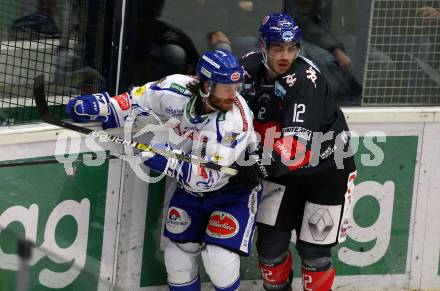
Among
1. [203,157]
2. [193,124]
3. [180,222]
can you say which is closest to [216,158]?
[203,157]

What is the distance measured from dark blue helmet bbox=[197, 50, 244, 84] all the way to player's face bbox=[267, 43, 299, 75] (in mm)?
243

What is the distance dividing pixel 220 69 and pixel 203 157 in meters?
0.44

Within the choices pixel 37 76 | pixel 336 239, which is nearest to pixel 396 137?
pixel 336 239

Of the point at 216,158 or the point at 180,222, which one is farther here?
the point at 180,222

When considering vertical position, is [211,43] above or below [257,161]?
above

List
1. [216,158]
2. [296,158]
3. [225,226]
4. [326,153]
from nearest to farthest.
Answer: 1. [216,158]
2. [296,158]
3. [225,226]
4. [326,153]

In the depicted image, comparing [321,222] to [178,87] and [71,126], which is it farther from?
[71,126]

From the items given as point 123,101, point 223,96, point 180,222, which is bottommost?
point 180,222

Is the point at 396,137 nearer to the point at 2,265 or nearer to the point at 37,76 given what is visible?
the point at 37,76

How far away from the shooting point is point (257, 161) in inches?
192

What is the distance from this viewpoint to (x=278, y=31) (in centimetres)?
488

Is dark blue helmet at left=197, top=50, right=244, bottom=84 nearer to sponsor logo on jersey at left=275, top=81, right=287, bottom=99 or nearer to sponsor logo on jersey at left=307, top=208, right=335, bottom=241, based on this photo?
sponsor logo on jersey at left=275, top=81, right=287, bottom=99

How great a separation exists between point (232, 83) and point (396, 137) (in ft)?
4.86

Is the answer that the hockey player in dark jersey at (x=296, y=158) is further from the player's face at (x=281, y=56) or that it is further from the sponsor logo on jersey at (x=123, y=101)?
the sponsor logo on jersey at (x=123, y=101)
